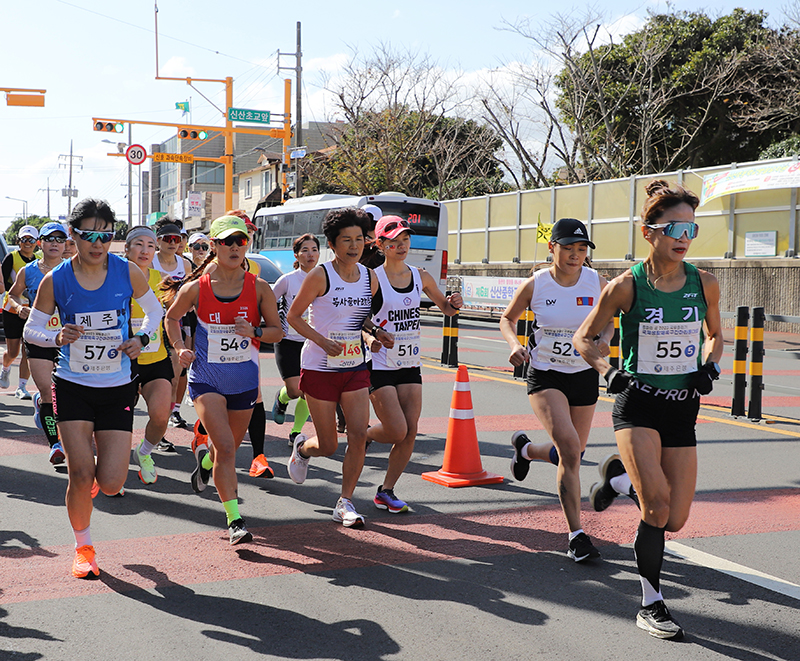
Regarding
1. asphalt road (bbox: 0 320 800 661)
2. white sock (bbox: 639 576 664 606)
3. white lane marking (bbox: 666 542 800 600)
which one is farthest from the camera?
white lane marking (bbox: 666 542 800 600)

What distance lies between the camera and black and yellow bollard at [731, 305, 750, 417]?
9781mm

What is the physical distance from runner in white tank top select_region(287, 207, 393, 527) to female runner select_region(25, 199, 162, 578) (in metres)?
1.21

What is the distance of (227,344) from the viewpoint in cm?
532

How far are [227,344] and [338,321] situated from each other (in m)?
0.76

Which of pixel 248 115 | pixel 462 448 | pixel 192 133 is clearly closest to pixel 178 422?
pixel 462 448

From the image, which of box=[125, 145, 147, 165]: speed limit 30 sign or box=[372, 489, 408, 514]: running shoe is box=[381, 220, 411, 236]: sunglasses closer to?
box=[372, 489, 408, 514]: running shoe

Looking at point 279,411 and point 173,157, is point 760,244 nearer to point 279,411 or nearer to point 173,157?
point 279,411

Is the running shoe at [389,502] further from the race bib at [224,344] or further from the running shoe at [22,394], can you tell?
the running shoe at [22,394]

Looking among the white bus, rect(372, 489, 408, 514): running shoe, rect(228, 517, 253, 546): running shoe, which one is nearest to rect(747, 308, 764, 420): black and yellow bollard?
rect(372, 489, 408, 514): running shoe

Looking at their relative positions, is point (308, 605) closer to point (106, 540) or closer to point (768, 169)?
point (106, 540)

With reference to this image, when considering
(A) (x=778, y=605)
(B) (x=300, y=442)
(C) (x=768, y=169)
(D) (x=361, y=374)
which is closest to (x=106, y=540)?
(B) (x=300, y=442)

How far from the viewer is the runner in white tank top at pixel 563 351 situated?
5.14 m

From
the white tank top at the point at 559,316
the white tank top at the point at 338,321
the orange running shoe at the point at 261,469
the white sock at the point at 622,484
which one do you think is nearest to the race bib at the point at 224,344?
the white tank top at the point at 338,321

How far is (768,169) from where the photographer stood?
78.3ft
